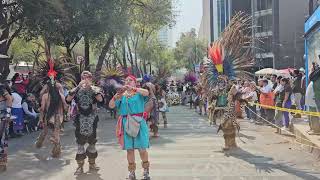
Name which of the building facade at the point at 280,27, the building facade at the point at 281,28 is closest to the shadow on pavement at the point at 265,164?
the building facade at the point at 281,28

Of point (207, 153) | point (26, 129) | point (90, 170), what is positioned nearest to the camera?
point (90, 170)

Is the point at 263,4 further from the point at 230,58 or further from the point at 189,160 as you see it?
the point at 189,160

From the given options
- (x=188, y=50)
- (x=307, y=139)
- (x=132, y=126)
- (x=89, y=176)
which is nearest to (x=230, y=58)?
(x=307, y=139)


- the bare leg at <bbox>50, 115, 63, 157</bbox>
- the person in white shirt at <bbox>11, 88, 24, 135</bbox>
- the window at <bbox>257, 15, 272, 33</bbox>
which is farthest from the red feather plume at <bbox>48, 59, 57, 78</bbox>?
the window at <bbox>257, 15, 272, 33</bbox>

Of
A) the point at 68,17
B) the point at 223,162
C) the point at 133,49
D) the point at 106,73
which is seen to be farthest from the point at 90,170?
the point at 133,49

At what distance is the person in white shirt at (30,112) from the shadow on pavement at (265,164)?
7.55m

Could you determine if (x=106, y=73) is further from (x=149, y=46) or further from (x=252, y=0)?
(x=252, y=0)

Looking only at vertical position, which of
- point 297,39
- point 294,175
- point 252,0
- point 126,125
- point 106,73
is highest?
point 252,0

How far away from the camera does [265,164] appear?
32.8 ft

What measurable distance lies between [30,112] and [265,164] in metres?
9.11

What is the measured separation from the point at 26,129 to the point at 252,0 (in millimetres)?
60658

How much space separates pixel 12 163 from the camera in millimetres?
10641

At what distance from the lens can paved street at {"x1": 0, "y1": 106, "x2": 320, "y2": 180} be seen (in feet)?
29.7

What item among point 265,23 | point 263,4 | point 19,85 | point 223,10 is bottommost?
point 19,85
